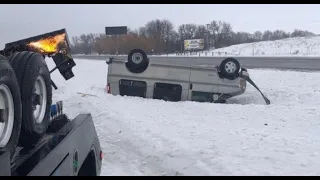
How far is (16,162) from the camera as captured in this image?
235 cm

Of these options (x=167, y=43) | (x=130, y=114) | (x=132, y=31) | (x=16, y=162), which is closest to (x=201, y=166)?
(x=16, y=162)

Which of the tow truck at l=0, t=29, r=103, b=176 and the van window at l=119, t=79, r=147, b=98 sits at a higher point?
the tow truck at l=0, t=29, r=103, b=176

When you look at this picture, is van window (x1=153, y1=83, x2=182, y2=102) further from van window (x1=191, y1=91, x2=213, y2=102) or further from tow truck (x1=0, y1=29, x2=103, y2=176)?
tow truck (x1=0, y1=29, x2=103, y2=176)

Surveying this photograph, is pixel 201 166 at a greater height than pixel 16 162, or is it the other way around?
pixel 16 162

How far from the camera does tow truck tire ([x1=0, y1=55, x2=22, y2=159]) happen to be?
98.0 inches

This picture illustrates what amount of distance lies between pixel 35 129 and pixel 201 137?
392 centimetres

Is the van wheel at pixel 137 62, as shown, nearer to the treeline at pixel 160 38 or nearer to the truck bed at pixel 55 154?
the truck bed at pixel 55 154

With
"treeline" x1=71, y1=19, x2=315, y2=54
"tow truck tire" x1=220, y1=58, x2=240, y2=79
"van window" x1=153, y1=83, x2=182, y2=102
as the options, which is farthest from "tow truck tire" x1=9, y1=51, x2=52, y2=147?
"treeline" x1=71, y1=19, x2=315, y2=54

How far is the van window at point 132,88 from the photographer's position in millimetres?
11906

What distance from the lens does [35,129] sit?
2.99 metres

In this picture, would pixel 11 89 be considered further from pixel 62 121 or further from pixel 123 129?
pixel 123 129

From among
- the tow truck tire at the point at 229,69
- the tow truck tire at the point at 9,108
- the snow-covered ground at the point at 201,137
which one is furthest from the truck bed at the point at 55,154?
the tow truck tire at the point at 229,69

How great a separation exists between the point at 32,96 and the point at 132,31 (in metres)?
70.9

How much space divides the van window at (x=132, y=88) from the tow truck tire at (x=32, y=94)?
27.3 ft
